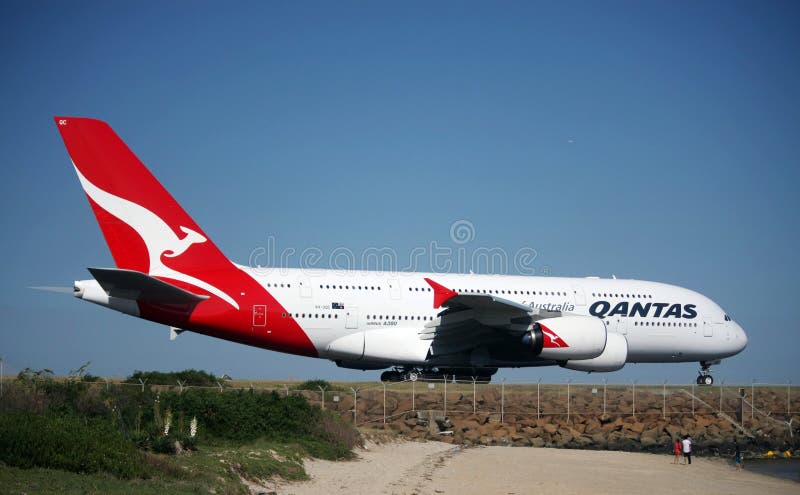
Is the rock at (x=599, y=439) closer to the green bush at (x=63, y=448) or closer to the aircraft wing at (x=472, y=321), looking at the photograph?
the aircraft wing at (x=472, y=321)

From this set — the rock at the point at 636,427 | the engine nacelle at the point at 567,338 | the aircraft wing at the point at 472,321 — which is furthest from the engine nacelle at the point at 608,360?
the aircraft wing at the point at 472,321

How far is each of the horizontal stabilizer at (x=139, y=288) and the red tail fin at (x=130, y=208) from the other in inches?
45.4

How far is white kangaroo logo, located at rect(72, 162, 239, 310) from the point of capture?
24406 millimetres

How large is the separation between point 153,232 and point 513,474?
487 inches

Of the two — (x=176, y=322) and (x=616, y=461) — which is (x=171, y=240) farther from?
(x=616, y=461)

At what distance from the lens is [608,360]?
27.5m

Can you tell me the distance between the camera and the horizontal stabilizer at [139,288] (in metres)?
21.6

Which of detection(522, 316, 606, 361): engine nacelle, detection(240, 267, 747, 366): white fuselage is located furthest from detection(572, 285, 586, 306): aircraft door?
detection(522, 316, 606, 361): engine nacelle

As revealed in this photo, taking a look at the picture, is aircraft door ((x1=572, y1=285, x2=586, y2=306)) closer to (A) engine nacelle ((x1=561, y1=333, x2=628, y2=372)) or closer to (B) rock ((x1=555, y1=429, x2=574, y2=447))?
(A) engine nacelle ((x1=561, y1=333, x2=628, y2=372))

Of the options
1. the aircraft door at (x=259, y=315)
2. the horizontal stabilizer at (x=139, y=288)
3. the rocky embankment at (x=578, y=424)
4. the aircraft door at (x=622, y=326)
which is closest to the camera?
the horizontal stabilizer at (x=139, y=288)

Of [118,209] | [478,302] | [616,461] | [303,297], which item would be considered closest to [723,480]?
[616,461]

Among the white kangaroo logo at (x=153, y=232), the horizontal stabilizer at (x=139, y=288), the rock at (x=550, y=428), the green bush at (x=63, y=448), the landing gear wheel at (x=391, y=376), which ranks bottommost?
the rock at (x=550, y=428)

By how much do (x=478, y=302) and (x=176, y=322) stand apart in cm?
840

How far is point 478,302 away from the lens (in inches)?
989
